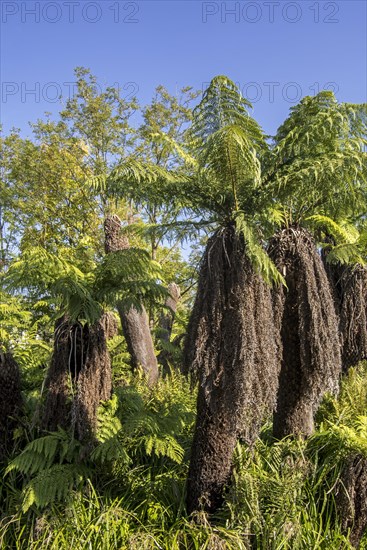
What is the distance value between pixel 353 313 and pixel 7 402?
179 inches

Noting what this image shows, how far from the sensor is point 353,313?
6410 millimetres

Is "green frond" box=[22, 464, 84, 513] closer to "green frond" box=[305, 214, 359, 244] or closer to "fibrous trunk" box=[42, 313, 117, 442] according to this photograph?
"fibrous trunk" box=[42, 313, 117, 442]

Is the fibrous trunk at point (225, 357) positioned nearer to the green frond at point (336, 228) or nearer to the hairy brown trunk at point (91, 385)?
the hairy brown trunk at point (91, 385)

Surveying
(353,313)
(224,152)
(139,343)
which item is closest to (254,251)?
(224,152)

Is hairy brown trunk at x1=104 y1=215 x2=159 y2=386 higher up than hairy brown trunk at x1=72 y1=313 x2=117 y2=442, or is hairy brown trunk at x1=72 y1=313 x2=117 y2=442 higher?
hairy brown trunk at x1=104 y1=215 x2=159 y2=386

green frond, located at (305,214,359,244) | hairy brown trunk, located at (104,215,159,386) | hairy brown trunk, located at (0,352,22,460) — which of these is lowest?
hairy brown trunk, located at (0,352,22,460)

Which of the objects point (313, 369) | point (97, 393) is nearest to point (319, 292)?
point (313, 369)

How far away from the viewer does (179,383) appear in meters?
8.01

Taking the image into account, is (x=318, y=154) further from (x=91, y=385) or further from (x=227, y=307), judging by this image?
(x=91, y=385)

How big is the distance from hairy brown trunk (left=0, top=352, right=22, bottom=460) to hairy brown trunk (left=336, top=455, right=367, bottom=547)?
11.1ft

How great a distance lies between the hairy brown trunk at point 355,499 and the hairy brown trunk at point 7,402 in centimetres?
338

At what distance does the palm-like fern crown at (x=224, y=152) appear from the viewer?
11.9 ft

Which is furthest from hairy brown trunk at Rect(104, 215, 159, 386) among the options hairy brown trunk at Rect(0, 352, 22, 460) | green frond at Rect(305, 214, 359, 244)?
green frond at Rect(305, 214, 359, 244)

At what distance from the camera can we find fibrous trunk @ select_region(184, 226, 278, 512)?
3.65 metres
